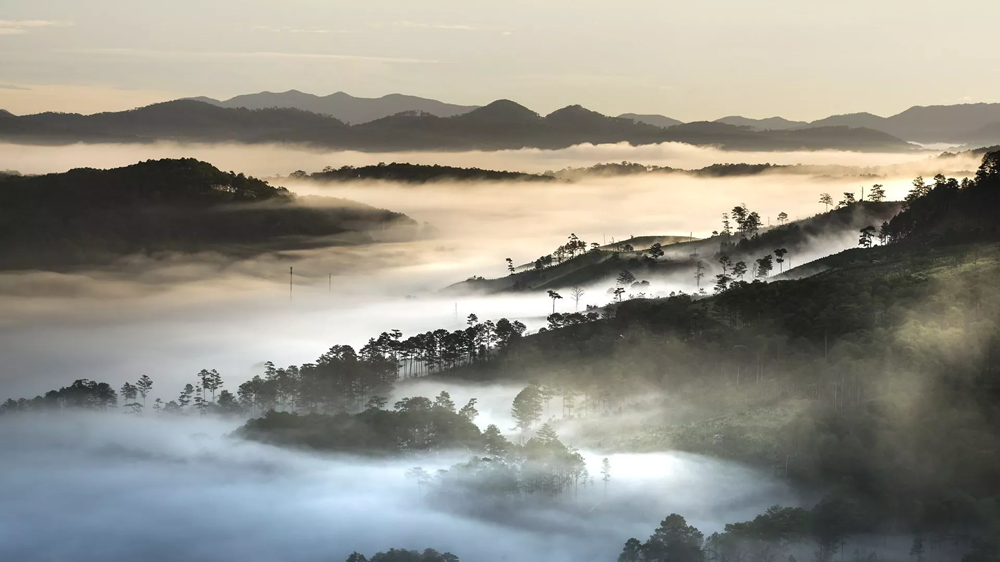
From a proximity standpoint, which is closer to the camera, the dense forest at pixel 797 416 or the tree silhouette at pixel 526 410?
the dense forest at pixel 797 416

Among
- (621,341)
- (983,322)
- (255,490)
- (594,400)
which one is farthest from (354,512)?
(983,322)

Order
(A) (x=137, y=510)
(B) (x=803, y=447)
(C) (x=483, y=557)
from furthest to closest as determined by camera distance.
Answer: (A) (x=137, y=510) → (B) (x=803, y=447) → (C) (x=483, y=557)

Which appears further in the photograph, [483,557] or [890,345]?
[890,345]

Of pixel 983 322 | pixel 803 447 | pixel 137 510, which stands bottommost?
pixel 137 510

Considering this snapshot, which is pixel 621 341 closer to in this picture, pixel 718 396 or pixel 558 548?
pixel 718 396

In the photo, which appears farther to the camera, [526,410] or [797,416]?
[526,410]

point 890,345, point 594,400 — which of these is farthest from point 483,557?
point 890,345

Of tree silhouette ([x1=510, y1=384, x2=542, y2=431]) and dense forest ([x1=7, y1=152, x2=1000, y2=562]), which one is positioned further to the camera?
tree silhouette ([x1=510, y1=384, x2=542, y2=431])

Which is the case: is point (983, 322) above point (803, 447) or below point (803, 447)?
above

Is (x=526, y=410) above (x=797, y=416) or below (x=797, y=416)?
below

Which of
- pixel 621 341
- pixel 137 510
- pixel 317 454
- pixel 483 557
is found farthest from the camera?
pixel 621 341
